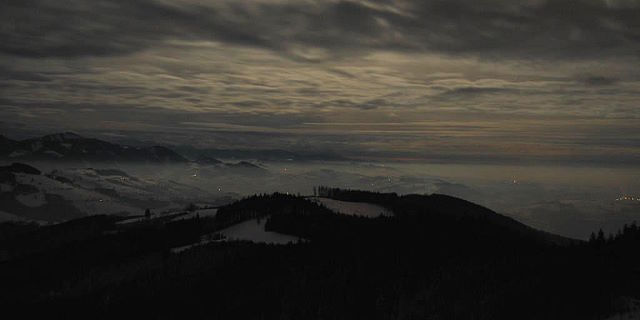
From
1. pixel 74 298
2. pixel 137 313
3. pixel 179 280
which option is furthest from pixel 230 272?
pixel 74 298

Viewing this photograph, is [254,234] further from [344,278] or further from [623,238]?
[623,238]

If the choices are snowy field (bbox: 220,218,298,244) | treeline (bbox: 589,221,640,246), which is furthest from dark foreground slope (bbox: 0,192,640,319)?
snowy field (bbox: 220,218,298,244)

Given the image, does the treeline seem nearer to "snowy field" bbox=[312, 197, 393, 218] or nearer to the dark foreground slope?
the dark foreground slope

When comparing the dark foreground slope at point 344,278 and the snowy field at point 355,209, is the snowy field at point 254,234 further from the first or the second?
the snowy field at point 355,209

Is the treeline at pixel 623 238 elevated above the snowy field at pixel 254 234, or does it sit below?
above

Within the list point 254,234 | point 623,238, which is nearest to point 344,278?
point 623,238

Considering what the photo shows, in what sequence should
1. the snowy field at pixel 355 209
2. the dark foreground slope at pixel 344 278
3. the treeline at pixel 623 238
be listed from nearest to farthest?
the dark foreground slope at pixel 344 278 → the treeline at pixel 623 238 → the snowy field at pixel 355 209

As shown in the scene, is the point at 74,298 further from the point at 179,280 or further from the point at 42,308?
the point at 179,280

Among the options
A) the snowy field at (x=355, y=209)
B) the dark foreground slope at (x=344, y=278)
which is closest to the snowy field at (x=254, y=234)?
the dark foreground slope at (x=344, y=278)

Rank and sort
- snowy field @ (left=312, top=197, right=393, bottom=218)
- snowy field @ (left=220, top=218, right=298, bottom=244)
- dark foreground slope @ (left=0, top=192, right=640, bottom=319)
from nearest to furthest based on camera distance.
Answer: dark foreground slope @ (left=0, top=192, right=640, bottom=319) < snowy field @ (left=220, top=218, right=298, bottom=244) < snowy field @ (left=312, top=197, right=393, bottom=218)
